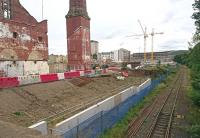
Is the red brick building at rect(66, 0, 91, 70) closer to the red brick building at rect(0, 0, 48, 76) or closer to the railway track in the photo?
the red brick building at rect(0, 0, 48, 76)

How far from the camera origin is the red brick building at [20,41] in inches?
1300

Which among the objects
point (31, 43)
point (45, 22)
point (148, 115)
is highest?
point (45, 22)

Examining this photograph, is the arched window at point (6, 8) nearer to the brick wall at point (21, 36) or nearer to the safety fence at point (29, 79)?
the brick wall at point (21, 36)

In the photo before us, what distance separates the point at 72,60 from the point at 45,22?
15.8 metres

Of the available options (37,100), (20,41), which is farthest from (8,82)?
(20,41)

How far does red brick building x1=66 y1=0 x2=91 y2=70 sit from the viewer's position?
5434 cm

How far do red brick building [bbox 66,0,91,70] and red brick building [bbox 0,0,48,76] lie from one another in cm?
1410

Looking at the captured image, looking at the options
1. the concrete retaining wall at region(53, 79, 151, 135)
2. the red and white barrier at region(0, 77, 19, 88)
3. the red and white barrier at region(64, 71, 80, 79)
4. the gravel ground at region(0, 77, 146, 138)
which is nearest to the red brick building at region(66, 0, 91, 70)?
the red and white barrier at region(64, 71, 80, 79)

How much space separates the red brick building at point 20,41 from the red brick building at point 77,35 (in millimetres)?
14097

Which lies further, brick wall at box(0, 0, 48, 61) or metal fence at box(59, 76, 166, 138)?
brick wall at box(0, 0, 48, 61)

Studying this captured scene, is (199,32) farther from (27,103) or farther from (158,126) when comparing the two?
(27,103)

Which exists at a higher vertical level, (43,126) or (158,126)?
(43,126)

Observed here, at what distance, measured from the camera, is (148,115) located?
75.5ft

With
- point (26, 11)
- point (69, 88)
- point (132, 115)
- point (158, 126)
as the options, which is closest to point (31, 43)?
point (26, 11)
